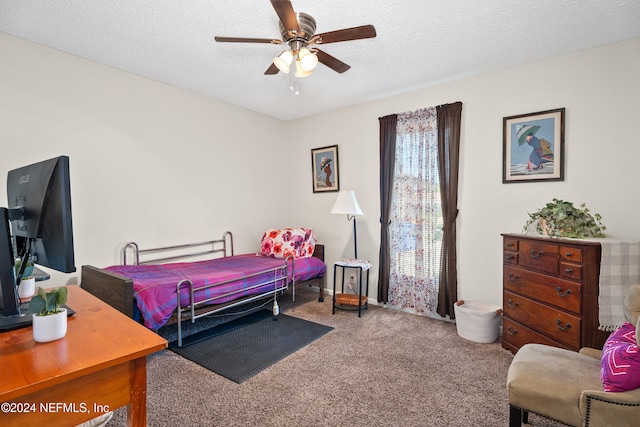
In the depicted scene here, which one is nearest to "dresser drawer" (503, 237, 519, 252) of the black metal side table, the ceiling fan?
the black metal side table

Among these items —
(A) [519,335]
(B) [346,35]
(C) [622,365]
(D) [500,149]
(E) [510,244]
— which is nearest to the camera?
(C) [622,365]

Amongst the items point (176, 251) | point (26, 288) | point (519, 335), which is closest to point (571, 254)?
point (519, 335)

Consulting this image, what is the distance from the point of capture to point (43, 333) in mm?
1026

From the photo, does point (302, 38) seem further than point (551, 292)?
No

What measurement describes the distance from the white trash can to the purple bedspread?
1728 millimetres

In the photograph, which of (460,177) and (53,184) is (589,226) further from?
(53,184)

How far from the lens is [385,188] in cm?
373

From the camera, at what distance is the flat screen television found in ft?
3.56

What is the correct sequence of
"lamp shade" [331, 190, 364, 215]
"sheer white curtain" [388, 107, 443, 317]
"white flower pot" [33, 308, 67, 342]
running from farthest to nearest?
"lamp shade" [331, 190, 364, 215] → "sheer white curtain" [388, 107, 443, 317] → "white flower pot" [33, 308, 67, 342]

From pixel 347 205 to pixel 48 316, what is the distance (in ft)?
9.67

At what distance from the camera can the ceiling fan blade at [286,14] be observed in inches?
65.4

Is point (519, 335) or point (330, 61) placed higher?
point (330, 61)

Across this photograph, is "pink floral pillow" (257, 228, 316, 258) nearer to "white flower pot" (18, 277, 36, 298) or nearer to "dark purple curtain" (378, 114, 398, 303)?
"dark purple curtain" (378, 114, 398, 303)

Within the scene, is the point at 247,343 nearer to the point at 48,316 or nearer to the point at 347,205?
the point at 347,205
